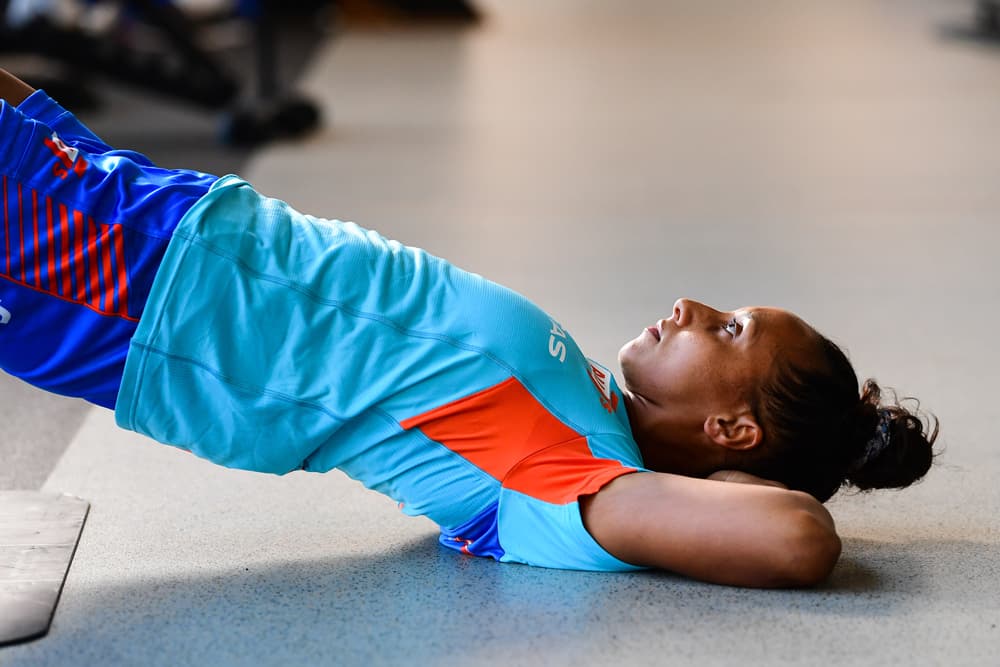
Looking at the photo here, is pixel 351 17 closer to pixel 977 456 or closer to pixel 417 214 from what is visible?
pixel 417 214

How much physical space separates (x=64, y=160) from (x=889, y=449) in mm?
1112

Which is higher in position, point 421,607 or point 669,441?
point 669,441

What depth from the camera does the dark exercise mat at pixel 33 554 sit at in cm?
148

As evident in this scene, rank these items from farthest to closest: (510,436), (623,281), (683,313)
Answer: (623,281) < (683,313) < (510,436)

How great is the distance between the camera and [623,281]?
3.04 m

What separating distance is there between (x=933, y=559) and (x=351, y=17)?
254 inches

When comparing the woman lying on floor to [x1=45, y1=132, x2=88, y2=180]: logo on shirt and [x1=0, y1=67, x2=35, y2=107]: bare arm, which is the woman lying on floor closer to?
[x1=45, y1=132, x2=88, y2=180]: logo on shirt

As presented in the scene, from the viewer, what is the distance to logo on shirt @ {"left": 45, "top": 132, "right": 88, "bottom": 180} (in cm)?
157

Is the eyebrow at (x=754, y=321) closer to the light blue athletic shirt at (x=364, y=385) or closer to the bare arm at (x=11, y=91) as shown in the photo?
the light blue athletic shirt at (x=364, y=385)

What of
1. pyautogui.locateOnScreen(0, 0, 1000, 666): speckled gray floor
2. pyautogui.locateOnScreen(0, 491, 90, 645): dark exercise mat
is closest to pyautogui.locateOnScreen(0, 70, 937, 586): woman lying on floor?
pyautogui.locateOnScreen(0, 0, 1000, 666): speckled gray floor

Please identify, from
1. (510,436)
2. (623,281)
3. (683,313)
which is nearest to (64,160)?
(510,436)

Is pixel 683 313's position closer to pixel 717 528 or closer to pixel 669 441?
pixel 669 441

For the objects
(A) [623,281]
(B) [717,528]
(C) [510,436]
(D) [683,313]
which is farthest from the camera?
(A) [623,281]

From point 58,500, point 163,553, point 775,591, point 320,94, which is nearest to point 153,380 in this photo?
point 163,553
